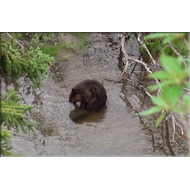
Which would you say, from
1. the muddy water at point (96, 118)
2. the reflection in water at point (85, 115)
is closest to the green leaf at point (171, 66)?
the muddy water at point (96, 118)

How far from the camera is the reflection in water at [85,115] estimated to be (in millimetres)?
6785

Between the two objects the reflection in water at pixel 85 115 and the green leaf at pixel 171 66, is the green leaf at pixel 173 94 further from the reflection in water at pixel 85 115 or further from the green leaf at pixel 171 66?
the reflection in water at pixel 85 115

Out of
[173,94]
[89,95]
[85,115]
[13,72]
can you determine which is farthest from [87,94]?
[173,94]

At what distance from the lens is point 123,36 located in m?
6.68

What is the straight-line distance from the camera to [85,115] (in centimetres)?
700

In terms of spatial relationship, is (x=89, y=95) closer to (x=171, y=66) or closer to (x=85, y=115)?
(x=85, y=115)

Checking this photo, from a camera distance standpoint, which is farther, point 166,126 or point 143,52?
point 143,52

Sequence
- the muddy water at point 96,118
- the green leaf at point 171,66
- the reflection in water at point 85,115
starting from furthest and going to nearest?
the reflection in water at point 85,115 < the muddy water at point 96,118 < the green leaf at point 171,66

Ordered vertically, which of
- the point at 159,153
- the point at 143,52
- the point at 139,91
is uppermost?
the point at 143,52

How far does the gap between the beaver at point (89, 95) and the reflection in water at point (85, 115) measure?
9cm

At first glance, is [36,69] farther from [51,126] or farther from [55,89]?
[55,89]

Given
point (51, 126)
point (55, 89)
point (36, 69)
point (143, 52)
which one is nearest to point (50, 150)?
point (51, 126)

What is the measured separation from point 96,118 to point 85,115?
25cm
